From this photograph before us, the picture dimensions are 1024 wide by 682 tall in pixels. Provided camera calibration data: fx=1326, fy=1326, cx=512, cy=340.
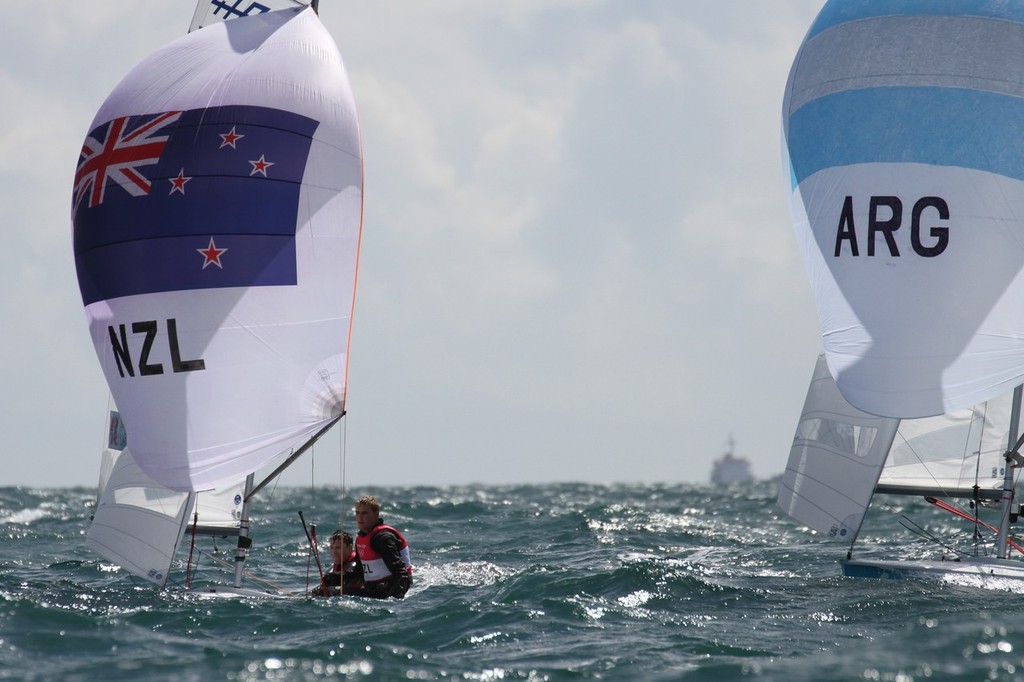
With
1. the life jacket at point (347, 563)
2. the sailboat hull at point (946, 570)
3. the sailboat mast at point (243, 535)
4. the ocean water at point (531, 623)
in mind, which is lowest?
the ocean water at point (531, 623)

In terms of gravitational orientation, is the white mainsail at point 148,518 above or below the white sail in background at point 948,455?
below

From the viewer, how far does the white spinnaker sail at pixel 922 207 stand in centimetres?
1205

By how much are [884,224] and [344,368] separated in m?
5.28

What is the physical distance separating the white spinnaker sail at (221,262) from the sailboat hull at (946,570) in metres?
5.29

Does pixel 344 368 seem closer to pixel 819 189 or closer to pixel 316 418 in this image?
pixel 316 418

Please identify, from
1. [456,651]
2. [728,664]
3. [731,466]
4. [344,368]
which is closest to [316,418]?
[344,368]

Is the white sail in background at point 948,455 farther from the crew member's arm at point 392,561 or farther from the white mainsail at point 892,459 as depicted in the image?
the crew member's arm at point 392,561

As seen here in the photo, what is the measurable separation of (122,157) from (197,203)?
835 mm

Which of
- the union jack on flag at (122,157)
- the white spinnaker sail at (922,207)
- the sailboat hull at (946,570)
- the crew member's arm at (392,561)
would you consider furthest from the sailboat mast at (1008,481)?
the union jack on flag at (122,157)

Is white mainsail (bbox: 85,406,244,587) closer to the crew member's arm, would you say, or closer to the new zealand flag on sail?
the crew member's arm

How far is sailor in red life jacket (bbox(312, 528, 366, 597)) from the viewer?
11.2m

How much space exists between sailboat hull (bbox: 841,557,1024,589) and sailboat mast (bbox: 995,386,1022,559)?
27 centimetres

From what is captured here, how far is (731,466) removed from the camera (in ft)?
487

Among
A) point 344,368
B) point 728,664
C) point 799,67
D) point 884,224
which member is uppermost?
point 799,67
